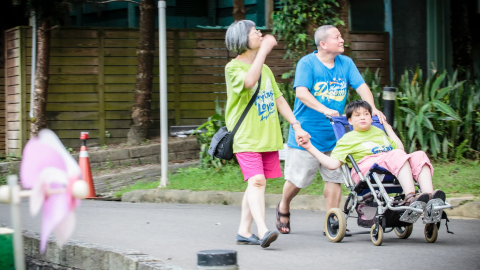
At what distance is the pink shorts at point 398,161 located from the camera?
17.1 ft

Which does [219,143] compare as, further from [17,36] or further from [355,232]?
[17,36]

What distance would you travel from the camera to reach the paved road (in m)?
4.86

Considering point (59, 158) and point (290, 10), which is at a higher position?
point (290, 10)

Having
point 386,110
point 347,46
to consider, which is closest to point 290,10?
point 347,46

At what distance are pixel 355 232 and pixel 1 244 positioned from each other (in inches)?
125

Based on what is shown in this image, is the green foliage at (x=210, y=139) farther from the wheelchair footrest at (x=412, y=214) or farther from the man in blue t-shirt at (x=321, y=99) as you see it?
the wheelchair footrest at (x=412, y=214)

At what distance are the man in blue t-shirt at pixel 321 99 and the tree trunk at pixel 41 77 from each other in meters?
7.01

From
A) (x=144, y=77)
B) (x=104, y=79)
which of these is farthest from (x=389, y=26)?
(x=104, y=79)

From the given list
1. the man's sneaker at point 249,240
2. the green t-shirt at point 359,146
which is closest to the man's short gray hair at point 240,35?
the green t-shirt at point 359,146

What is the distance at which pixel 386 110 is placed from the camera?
22.5 feet

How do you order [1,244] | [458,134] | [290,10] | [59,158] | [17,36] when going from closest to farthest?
[59,158] < [1,244] < [458,134] < [290,10] < [17,36]

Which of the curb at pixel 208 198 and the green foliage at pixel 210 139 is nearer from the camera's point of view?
the curb at pixel 208 198

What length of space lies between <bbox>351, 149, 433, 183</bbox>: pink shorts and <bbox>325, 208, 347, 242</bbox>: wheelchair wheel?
0.42 meters

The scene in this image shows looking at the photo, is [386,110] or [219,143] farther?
[386,110]
